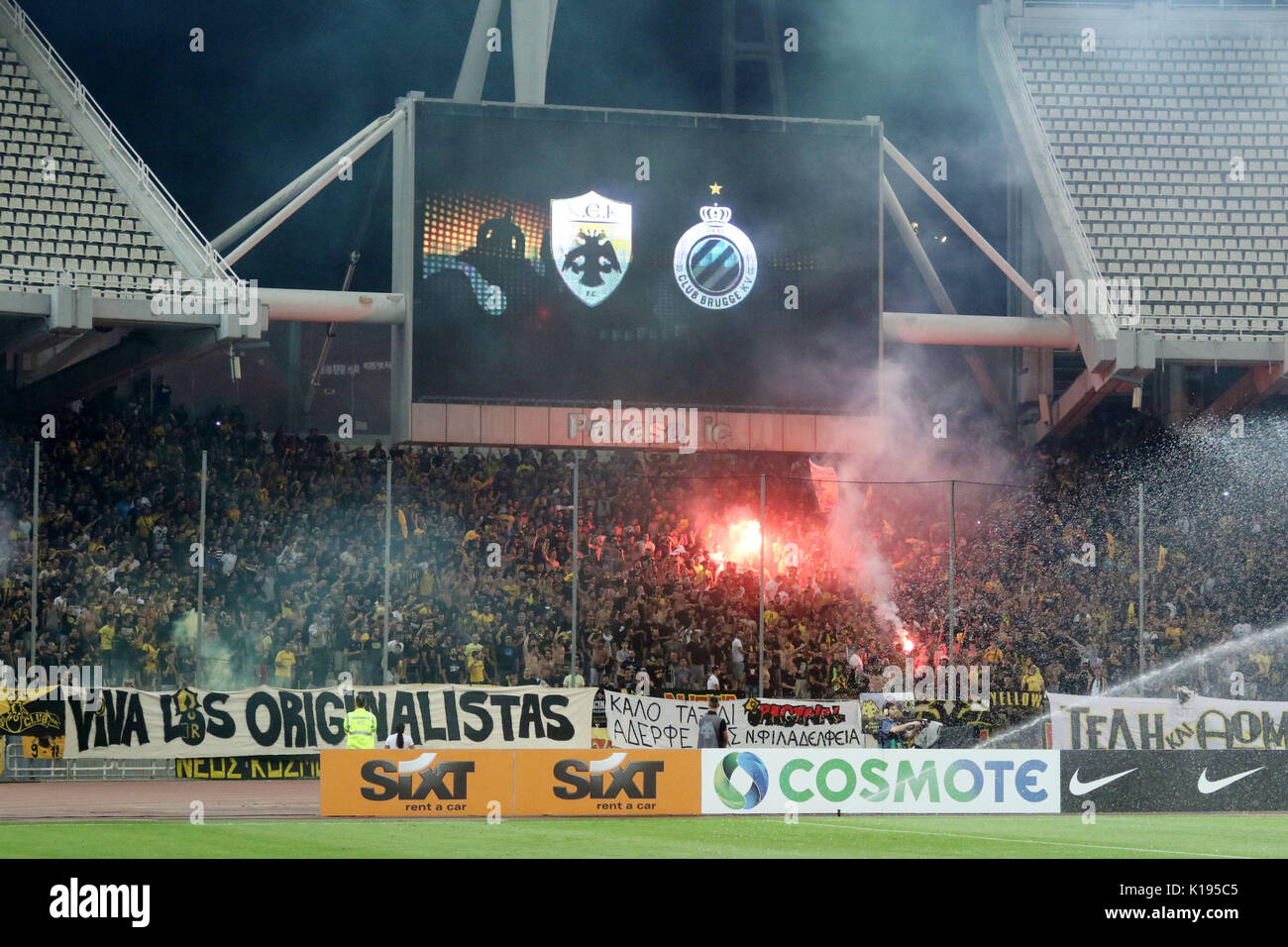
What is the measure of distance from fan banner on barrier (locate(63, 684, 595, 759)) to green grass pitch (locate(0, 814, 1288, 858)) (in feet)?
21.1

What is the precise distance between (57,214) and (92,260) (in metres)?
1.18

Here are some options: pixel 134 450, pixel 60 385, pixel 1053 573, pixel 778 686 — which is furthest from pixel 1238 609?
pixel 60 385

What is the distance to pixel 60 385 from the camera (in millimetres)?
34844

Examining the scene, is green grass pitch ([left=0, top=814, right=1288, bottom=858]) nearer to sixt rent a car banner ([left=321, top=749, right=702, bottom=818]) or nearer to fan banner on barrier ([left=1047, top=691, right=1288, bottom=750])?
sixt rent a car banner ([left=321, top=749, right=702, bottom=818])

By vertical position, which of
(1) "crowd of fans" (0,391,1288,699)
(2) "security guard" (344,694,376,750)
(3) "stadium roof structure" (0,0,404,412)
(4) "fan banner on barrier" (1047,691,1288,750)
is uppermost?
(3) "stadium roof structure" (0,0,404,412)

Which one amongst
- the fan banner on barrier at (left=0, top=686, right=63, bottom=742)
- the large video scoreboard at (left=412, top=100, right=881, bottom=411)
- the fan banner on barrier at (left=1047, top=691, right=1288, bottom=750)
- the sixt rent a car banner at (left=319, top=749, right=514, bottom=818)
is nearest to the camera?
the sixt rent a car banner at (left=319, top=749, right=514, bottom=818)

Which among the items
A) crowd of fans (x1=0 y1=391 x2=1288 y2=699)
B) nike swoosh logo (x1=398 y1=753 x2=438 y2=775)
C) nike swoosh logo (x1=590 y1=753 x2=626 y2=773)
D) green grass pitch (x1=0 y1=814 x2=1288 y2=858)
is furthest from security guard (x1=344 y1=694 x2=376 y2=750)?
crowd of fans (x1=0 y1=391 x2=1288 y2=699)

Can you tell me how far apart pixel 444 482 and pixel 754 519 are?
20.1ft

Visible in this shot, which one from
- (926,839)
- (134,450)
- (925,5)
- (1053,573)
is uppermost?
(925,5)

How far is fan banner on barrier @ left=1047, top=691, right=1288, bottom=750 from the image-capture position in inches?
1000

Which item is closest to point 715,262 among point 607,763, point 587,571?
point 587,571

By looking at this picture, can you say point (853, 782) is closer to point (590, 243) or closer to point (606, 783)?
point (606, 783)
